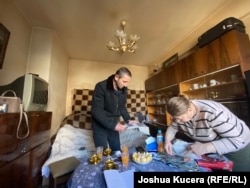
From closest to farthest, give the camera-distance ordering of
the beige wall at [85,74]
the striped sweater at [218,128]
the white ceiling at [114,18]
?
1. the striped sweater at [218,128]
2. the white ceiling at [114,18]
3. the beige wall at [85,74]

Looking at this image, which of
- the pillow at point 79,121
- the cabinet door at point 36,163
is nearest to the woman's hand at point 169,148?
the cabinet door at point 36,163

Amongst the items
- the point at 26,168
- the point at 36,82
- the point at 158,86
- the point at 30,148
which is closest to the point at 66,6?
the point at 36,82

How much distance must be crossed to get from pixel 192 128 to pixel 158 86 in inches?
82.3

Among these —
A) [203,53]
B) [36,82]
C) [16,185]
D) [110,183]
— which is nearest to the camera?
[110,183]

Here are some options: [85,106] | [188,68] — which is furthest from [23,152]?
[188,68]

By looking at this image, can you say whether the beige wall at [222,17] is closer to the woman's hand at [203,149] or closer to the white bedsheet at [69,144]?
the woman's hand at [203,149]

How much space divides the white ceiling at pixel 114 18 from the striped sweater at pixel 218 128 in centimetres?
135

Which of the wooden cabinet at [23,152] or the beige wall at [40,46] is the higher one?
the beige wall at [40,46]

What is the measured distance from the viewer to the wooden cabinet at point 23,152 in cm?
87

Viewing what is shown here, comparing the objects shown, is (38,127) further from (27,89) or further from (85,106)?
(85,106)

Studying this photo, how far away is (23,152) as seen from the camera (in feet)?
3.59

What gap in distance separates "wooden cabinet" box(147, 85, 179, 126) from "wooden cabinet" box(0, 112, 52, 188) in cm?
209

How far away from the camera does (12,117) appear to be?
3.10 ft

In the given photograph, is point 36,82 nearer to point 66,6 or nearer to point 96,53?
point 66,6
